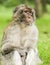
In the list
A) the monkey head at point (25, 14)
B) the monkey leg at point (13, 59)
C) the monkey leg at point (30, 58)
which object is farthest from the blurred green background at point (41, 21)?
the monkey head at point (25, 14)

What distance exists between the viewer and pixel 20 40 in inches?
304

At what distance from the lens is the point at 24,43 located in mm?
7707

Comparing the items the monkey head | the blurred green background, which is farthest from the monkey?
the blurred green background

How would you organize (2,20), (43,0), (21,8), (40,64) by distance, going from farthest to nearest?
(43,0)
(2,20)
(40,64)
(21,8)

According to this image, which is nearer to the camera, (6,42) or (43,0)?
(6,42)

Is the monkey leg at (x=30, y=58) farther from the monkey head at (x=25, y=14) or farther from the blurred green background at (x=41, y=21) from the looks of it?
the blurred green background at (x=41, y=21)

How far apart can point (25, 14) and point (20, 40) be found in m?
0.64

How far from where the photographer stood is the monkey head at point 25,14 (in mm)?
7420

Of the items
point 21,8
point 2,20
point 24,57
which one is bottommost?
point 2,20

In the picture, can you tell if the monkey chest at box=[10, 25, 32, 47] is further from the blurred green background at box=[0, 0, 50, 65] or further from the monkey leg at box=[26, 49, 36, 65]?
the blurred green background at box=[0, 0, 50, 65]

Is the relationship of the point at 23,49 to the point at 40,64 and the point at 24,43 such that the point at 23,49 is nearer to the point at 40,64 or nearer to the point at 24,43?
the point at 24,43

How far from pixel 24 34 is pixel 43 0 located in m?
20.8

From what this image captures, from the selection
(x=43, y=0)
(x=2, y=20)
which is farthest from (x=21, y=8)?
(x=43, y=0)

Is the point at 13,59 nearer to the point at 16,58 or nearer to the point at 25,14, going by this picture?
the point at 16,58
